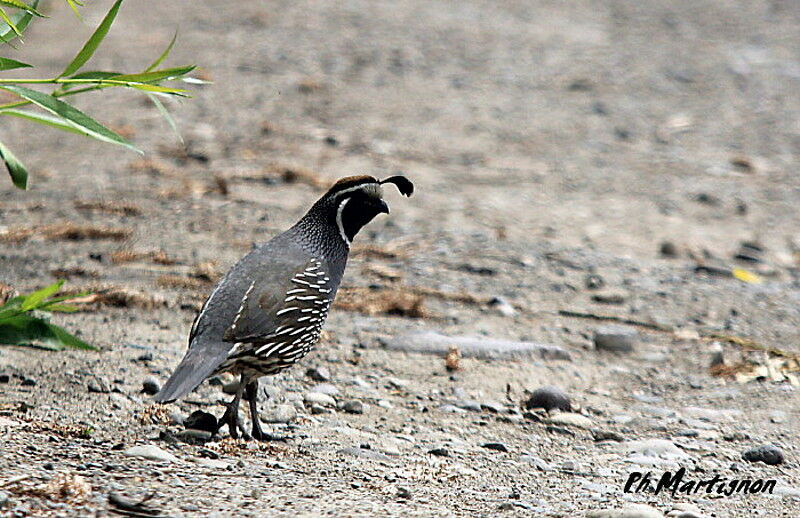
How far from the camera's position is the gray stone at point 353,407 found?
5117mm

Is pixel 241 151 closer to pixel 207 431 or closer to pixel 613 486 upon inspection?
pixel 207 431

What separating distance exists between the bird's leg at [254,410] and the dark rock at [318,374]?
618mm

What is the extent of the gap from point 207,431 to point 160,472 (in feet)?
2.23

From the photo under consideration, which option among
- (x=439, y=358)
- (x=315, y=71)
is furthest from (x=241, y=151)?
(x=439, y=358)

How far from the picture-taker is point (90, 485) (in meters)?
3.69

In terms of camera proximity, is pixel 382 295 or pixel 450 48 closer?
pixel 382 295

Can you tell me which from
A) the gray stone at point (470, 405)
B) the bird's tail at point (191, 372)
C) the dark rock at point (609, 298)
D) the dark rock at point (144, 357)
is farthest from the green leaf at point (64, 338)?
the dark rock at point (609, 298)

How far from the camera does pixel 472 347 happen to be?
6.11 metres

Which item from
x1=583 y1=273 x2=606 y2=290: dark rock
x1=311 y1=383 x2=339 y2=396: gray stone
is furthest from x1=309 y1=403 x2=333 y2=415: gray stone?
x1=583 y1=273 x2=606 y2=290: dark rock

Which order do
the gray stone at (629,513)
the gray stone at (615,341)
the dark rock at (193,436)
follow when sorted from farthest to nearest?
the gray stone at (615,341)
the dark rock at (193,436)
the gray stone at (629,513)

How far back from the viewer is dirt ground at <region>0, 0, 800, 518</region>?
4.33 metres

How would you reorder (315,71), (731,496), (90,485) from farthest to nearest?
(315,71)
(731,496)
(90,485)

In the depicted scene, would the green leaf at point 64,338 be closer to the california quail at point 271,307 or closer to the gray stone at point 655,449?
the california quail at point 271,307
